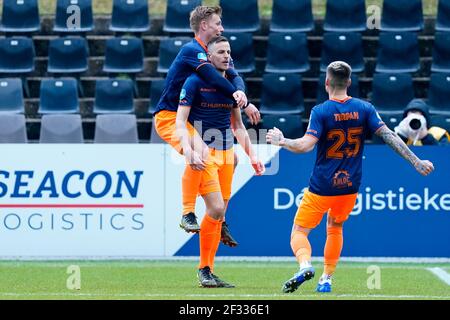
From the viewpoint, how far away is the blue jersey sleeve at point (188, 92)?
9.79 meters

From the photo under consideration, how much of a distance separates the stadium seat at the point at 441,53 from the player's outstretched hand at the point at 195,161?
28.7 feet

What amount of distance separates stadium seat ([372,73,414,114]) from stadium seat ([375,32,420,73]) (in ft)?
1.54

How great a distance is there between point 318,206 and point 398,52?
342 inches

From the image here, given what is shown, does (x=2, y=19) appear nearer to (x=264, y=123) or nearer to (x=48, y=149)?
(x=264, y=123)

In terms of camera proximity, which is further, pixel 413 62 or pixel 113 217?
pixel 413 62

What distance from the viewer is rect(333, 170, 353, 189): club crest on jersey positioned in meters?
9.39

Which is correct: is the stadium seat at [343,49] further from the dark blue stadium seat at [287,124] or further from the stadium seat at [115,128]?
the stadium seat at [115,128]

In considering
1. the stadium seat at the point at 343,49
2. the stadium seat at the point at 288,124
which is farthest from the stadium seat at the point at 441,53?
the stadium seat at the point at 288,124

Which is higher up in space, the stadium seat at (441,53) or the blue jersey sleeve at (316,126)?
the blue jersey sleeve at (316,126)

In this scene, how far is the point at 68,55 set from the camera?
18109mm

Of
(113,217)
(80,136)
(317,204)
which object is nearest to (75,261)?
(113,217)

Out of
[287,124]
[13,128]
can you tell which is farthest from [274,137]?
[13,128]
